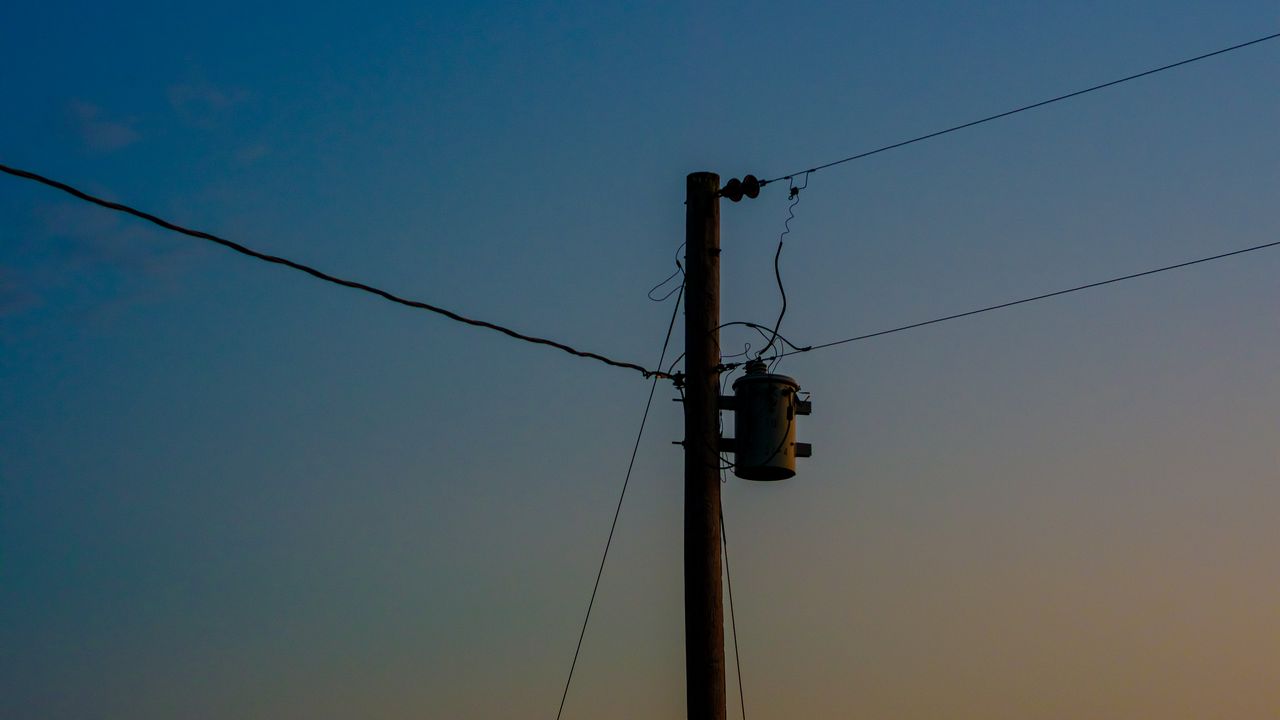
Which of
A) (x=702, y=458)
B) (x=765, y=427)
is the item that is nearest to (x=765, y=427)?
(x=765, y=427)

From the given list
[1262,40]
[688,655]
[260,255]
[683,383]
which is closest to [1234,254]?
[1262,40]

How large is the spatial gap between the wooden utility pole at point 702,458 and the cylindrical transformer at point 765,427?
0.65 ft

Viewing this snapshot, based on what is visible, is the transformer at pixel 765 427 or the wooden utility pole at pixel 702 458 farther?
the transformer at pixel 765 427

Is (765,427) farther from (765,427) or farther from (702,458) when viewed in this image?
(702,458)

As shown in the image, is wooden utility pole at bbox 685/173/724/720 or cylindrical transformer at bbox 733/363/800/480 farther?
cylindrical transformer at bbox 733/363/800/480

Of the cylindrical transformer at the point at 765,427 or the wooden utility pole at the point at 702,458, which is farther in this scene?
the cylindrical transformer at the point at 765,427

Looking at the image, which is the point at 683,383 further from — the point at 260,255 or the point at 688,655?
the point at 260,255

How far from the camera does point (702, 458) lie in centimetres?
854

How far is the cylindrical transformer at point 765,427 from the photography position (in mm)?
8459

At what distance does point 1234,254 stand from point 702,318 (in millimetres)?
4605

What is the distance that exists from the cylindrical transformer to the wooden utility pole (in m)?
0.20

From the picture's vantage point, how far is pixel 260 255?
24.3ft

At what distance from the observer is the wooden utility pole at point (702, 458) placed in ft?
26.7

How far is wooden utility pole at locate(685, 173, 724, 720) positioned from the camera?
26.7 ft
